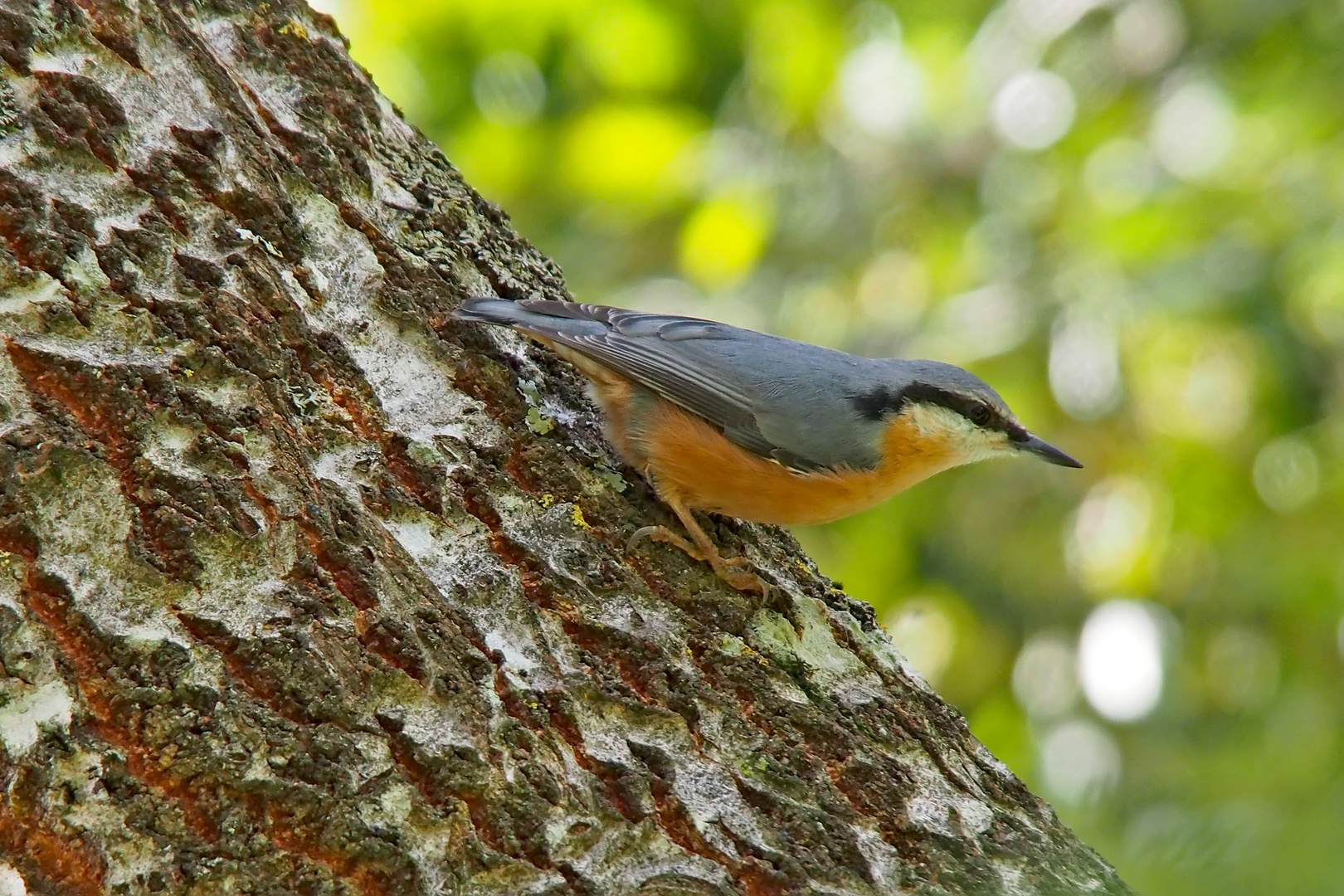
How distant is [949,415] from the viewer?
11.6 feet

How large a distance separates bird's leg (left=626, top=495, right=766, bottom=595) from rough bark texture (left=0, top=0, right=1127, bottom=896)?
0.05 metres

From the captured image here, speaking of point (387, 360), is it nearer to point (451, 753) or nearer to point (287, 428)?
point (287, 428)

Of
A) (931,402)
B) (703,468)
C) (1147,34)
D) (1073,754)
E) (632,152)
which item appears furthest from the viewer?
(1147,34)

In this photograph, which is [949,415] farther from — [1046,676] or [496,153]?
[496,153]

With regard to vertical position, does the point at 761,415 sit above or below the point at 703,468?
above

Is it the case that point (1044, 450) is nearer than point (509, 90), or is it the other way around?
point (1044, 450)

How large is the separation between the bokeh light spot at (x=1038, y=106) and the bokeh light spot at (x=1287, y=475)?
163 centimetres

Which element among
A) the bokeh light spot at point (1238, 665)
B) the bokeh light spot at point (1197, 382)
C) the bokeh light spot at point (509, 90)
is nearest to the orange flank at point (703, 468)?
the bokeh light spot at point (1197, 382)

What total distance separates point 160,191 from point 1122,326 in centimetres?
390

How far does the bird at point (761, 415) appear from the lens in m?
2.91

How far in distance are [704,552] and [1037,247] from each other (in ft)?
10.8

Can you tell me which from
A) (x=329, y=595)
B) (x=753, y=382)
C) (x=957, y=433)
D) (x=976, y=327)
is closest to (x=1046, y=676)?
(x=976, y=327)

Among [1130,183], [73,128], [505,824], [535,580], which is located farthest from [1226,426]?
[73,128]

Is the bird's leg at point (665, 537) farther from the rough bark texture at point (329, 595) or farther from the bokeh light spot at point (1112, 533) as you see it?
the bokeh light spot at point (1112, 533)
